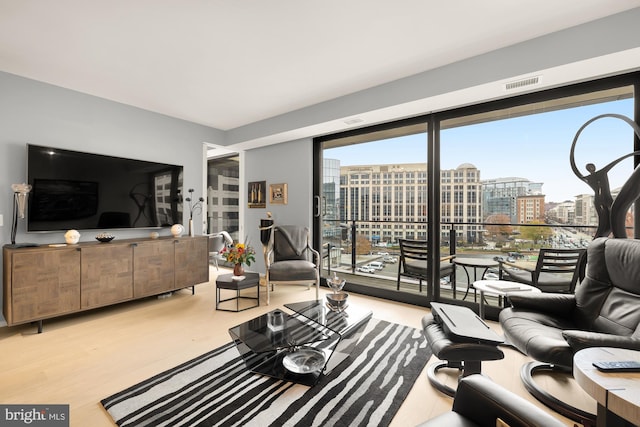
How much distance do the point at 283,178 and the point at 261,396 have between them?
11.9 ft

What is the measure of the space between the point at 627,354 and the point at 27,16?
14.3 feet

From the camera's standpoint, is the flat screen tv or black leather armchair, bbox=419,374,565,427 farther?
the flat screen tv

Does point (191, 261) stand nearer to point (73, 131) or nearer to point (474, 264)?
point (73, 131)

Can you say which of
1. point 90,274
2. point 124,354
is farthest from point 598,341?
point 90,274

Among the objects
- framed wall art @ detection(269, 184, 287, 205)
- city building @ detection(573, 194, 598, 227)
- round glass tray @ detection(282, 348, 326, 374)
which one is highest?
framed wall art @ detection(269, 184, 287, 205)

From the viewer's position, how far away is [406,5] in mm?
2064

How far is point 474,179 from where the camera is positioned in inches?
137

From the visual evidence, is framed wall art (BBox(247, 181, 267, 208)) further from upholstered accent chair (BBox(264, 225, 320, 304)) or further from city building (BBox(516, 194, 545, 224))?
city building (BBox(516, 194, 545, 224))

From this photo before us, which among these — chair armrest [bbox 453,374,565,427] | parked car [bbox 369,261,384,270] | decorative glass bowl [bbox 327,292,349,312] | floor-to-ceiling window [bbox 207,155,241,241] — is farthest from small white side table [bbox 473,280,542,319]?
floor-to-ceiling window [bbox 207,155,241,241]

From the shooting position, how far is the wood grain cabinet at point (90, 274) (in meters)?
2.71

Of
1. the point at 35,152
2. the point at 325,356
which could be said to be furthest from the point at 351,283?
the point at 35,152

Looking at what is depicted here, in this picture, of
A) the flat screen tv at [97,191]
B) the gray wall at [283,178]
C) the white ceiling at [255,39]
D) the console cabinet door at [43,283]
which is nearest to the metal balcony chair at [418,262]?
the gray wall at [283,178]

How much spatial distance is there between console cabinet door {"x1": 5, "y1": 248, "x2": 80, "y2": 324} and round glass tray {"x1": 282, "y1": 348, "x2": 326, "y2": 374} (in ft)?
8.13

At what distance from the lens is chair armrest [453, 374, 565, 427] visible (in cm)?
95
